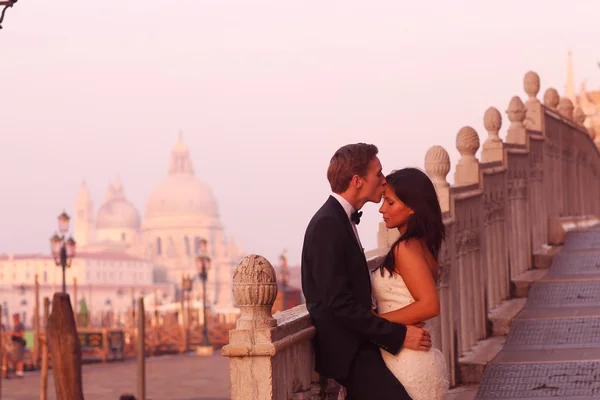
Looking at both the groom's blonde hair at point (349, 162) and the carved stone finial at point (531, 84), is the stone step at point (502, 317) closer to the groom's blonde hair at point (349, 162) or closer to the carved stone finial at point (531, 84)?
the carved stone finial at point (531, 84)

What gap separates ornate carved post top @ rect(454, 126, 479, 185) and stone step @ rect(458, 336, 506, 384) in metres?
1.34

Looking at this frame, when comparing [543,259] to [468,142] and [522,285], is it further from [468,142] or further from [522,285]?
[468,142]

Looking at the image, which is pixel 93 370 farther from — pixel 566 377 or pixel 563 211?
pixel 566 377

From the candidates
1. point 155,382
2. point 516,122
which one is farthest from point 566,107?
point 155,382

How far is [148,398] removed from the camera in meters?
29.8

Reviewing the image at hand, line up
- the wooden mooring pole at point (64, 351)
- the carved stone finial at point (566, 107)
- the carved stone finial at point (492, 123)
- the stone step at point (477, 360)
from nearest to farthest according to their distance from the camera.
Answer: the stone step at point (477, 360) → the carved stone finial at point (492, 123) → the wooden mooring pole at point (64, 351) → the carved stone finial at point (566, 107)

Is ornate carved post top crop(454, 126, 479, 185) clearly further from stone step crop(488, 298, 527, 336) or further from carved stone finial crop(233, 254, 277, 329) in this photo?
carved stone finial crop(233, 254, 277, 329)

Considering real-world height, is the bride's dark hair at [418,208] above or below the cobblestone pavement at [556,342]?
above

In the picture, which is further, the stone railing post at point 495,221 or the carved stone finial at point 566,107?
the carved stone finial at point 566,107

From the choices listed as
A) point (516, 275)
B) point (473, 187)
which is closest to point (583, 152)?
point (516, 275)

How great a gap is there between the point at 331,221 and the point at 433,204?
19.7 inches

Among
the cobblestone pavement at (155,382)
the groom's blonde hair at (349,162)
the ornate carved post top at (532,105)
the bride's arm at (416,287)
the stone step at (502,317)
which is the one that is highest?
the ornate carved post top at (532,105)

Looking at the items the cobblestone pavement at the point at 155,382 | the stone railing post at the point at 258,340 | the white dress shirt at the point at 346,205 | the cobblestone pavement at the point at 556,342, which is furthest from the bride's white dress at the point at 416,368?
the cobblestone pavement at the point at 155,382

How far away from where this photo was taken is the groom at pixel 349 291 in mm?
5078
